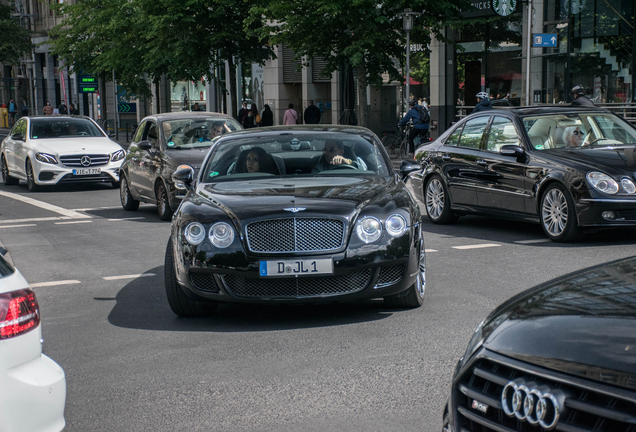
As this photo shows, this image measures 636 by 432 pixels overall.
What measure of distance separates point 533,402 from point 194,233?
4385 millimetres

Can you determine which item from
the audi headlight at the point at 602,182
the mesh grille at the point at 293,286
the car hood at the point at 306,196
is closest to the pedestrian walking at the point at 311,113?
the audi headlight at the point at 602,182

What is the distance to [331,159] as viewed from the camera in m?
7.83

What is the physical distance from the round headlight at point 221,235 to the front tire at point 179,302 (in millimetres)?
518

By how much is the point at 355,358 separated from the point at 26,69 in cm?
7388

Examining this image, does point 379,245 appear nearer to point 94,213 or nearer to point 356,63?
point 94,213

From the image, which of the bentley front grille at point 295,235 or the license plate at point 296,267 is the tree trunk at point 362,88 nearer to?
the bentley front grille at point 295,235

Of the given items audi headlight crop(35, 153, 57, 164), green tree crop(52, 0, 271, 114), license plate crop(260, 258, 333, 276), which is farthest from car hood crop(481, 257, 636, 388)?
green tree crop(52, 0, 271, 114)

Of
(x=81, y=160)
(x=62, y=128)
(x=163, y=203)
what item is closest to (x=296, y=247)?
(x=163, y=203)

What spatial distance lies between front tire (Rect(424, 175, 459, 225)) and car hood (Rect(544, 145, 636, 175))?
1.91m

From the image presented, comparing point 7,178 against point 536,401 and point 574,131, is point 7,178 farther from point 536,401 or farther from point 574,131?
point 536,401

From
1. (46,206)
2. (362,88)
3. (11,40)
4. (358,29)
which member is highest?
(11,40)

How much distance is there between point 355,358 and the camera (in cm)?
561

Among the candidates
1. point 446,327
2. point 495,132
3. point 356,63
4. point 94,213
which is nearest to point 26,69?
point 356,63

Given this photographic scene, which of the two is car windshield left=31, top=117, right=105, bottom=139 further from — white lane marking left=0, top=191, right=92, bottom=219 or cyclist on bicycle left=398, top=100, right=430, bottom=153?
cyclist on bicycle left=398, top=100, right=430, bottom=153
